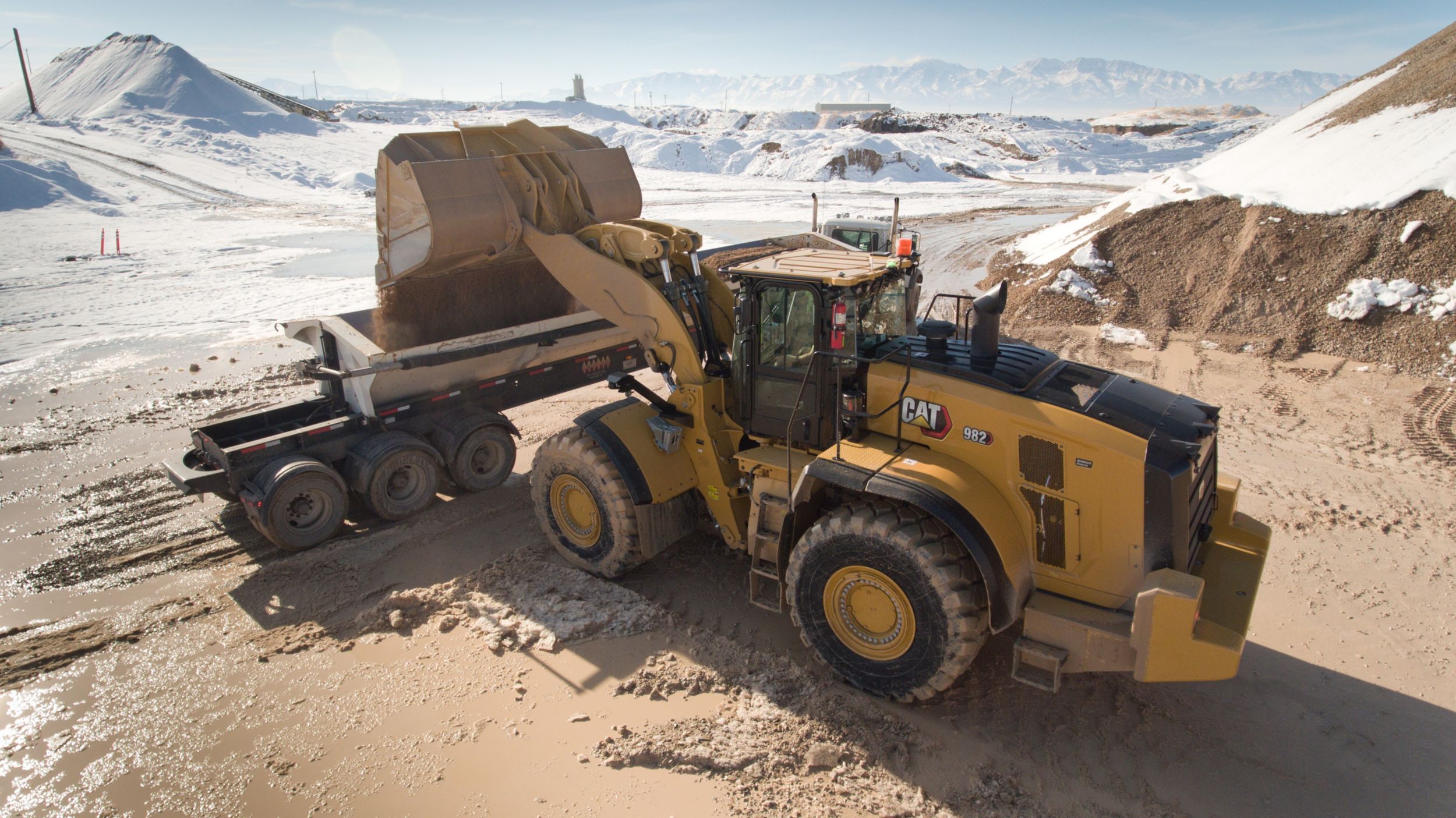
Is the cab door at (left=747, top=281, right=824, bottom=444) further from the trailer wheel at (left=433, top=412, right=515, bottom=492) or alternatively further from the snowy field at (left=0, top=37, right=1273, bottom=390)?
the snowy field at (left=0, top=37, right=1273, bottom=390)

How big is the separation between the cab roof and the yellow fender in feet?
3.75

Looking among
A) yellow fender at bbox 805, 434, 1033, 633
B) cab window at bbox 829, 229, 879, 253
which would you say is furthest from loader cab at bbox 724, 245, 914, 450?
cab window at bbox 829, 229, 879, 253

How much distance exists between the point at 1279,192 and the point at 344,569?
16460 mm

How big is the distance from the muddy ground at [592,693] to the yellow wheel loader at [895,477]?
1.54 ft

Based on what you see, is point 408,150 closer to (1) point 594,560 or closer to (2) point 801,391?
(1) point 594,560

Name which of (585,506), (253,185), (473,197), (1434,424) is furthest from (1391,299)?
(253,185)

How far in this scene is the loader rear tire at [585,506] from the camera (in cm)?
611

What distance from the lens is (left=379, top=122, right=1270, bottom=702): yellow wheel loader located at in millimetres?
4367

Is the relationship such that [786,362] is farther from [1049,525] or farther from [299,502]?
[299,502]

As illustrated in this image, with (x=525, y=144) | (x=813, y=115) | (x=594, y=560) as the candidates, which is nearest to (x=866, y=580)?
(x=594, y=560)

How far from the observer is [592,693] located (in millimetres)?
5262

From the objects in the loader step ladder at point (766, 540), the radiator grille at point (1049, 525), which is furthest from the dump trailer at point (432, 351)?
the radiator grille at point (1049, 525)

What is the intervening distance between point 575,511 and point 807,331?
2.59 meters

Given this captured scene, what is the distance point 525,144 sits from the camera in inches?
323
